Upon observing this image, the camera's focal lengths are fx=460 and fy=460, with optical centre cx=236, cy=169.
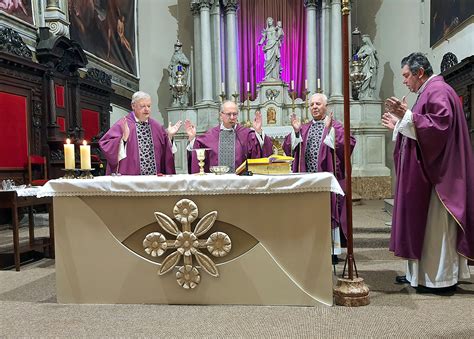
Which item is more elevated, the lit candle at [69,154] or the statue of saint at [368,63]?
the statue of saint at [368,63]

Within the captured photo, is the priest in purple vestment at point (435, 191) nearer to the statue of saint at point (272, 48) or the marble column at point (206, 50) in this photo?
the statue of saint at point (272, 48)

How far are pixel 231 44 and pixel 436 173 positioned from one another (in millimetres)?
8974

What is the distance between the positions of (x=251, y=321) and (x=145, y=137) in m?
2.35

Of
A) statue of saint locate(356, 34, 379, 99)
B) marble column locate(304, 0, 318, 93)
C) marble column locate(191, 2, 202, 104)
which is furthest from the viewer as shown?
marble column locate(191, 2, 202, 104)

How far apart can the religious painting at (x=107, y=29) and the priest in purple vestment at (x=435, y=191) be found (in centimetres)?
770

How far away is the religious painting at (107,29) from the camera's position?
9516mm

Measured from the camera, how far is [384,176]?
10742 millimetres

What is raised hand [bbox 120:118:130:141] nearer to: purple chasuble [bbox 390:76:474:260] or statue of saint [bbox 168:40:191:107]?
purple chasuble [bbox 390:76:474:260]

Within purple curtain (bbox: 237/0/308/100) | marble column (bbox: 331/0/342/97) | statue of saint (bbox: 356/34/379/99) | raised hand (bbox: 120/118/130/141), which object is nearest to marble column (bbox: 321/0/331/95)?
marble column (bbox: 331/0/342/97)

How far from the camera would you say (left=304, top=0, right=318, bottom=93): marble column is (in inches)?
445

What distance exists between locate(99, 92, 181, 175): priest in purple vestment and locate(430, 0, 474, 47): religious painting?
6.37 meters

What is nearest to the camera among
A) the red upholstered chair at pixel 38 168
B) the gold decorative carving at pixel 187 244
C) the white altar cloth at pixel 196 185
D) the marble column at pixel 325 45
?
the white altar cloth at pixel 196 185

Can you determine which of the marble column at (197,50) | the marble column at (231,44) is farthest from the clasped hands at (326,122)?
the marble column at (197,50)

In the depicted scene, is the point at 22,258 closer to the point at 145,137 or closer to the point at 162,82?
the point at 145,137
